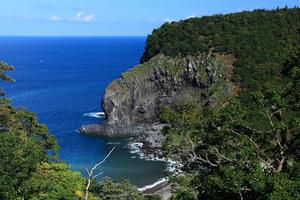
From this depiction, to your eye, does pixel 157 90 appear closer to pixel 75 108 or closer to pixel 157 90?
pixel 157 90

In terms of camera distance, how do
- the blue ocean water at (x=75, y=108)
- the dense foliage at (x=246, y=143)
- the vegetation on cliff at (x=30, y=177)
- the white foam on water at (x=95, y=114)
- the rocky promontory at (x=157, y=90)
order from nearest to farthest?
the dense foliage at (x=246, y=143) < the vegetation on cliff at (x=30, y=177) < the blue ocean water at (x=75, y=108) < the rocky promontory at (x=157, y=90) < the white foam on water at (x=95, y=114)

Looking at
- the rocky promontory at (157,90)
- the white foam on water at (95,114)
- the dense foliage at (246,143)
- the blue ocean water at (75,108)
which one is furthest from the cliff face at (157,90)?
the dense foliage at (246,143)

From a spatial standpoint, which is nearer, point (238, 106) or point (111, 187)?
point (238, 106)

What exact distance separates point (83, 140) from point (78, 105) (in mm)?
31760

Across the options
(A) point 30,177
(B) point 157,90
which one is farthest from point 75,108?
(A) point 30,177

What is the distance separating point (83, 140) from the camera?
79.1 metres

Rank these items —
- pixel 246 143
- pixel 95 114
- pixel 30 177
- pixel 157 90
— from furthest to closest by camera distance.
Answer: pixel 95 114 < pixel 157 90 < pixel 30 177 < pixel 246 143

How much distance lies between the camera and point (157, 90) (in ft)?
287

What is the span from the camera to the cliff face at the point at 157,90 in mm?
83250

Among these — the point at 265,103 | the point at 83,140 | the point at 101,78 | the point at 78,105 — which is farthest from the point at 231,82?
the point at 101,78

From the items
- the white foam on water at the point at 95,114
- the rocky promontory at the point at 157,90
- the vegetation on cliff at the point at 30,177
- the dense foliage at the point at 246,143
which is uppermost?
the dense foliage at the point at 246,143

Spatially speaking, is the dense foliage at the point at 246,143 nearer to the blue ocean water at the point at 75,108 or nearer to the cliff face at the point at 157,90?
the blue ocean water at the point at 75,108

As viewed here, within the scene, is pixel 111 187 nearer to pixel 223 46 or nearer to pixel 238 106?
pixel 238 106

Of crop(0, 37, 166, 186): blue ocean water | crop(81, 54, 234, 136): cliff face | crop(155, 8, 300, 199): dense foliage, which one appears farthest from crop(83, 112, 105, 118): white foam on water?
crop(155, 8, 300, 199): dense foliage
